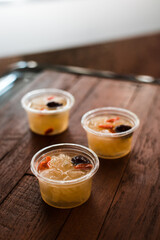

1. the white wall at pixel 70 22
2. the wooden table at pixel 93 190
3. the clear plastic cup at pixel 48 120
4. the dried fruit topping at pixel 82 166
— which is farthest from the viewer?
the white wall at pixel 70 22

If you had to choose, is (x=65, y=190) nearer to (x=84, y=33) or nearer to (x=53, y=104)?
(x=53, y=104)

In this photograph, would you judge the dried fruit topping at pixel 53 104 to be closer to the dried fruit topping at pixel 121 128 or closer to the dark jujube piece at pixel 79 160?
the dried fruit topping at pixel 121 128

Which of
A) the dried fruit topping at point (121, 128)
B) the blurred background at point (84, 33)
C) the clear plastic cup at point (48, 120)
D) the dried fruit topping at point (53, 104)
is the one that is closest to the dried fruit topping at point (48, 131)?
the clear plastic cup at point (48, 120)

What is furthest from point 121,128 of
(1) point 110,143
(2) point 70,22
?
(2) point 70,22

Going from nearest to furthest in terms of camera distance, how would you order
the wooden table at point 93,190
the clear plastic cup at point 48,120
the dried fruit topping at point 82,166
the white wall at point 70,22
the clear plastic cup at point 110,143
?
the wooden table at point 93,190, the dried fruit topping at point 82,166, the clear plastic cup at point 110,143, the clear plastic cup at point 48,120, the white wall at point 70,22

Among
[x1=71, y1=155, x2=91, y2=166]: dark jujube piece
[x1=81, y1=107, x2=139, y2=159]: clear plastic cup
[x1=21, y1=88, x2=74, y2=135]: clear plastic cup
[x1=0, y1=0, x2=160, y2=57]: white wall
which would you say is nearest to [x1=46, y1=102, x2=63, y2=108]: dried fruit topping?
[x1=21, y1=88, x2=74, y2=135]: clear plastic cup

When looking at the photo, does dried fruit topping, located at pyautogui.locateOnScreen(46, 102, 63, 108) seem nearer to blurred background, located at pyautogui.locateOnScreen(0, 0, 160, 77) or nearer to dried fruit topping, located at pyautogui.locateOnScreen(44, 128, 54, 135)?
dried fruit topping, located at pyautogui.locateOnScreen(44, 128, 54, 135)

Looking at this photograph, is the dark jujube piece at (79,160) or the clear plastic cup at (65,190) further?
the dark jujube piece at (79,160)

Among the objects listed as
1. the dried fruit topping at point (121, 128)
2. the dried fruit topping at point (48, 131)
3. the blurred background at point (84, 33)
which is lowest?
the blurred background at point (84, 33)
